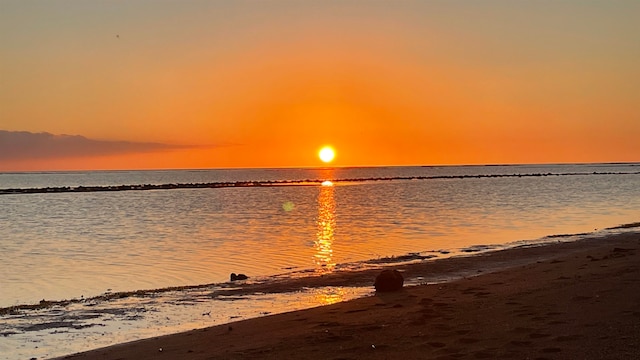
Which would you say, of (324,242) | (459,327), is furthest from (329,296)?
(324,242)

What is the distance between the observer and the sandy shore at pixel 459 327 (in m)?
Answer: 8.60

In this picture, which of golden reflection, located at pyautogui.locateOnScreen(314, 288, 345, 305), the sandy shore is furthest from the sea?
the sandy shore

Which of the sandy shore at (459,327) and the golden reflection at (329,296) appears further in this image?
the golden reflection at (329,296)

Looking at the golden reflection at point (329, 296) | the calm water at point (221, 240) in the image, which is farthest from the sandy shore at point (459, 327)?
the calm water at point (221, 240)

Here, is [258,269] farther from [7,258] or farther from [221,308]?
[7,258]

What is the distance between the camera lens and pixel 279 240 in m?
32.5

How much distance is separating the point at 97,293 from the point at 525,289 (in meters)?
12.0

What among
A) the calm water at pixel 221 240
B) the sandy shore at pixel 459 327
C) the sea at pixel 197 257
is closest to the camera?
the sandy shore at pixel 459 327

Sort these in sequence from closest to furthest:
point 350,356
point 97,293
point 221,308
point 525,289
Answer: point 350,356 < point 525,289 < point 221,308 < point 97,293

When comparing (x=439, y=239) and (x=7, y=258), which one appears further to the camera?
(x=439, y=239)

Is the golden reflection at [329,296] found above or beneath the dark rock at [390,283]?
beneath

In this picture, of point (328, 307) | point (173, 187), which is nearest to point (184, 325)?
point (328, 307)

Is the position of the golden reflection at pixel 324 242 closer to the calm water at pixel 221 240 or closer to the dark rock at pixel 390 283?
the calm water at pixel 221 240

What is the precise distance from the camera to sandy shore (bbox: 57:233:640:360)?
8.60 metres
